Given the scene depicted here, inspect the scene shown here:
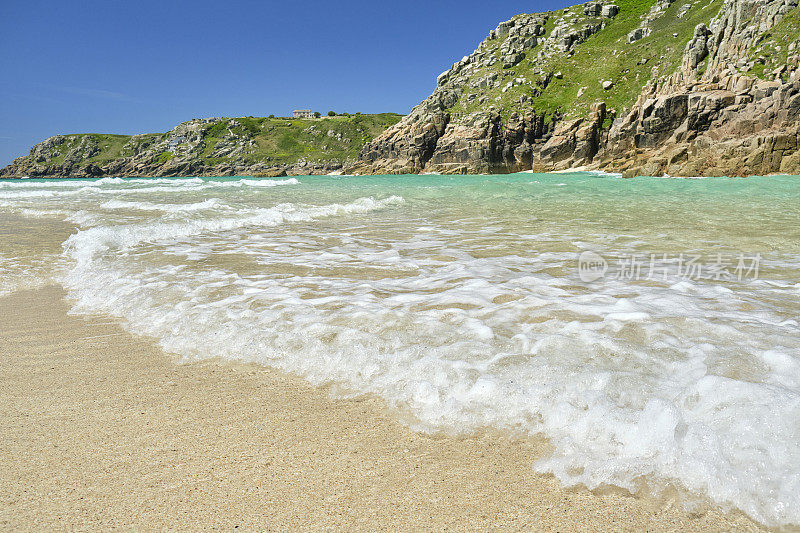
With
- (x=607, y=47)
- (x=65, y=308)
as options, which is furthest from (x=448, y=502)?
(x=607, y=47)

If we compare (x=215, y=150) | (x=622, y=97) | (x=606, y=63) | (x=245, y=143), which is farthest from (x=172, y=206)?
(x=215, y=150)

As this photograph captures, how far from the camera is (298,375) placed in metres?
3.05

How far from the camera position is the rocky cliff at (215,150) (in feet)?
464

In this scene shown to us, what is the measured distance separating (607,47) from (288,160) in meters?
99.3

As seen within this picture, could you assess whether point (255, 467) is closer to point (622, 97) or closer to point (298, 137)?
point (622, 97)

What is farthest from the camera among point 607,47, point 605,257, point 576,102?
point 607,47

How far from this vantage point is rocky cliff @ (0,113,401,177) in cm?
14150

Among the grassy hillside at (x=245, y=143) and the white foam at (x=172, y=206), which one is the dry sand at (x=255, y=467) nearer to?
the white foam at (x=172, y=206)

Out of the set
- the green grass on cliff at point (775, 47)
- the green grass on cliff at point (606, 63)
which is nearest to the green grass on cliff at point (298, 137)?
the green grass on cliff at point (606, 63)

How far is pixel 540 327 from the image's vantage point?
359 centimetres

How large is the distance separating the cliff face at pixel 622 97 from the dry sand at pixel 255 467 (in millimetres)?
45230

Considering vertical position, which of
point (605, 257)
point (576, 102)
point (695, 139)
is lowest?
point (605, 257)

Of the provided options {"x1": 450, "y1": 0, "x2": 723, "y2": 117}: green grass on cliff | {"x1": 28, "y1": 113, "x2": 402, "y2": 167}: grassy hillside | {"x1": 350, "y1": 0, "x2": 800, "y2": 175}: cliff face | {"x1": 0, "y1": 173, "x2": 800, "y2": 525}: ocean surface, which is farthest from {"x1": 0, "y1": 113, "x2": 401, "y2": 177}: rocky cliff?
{"x1": 0, "y1": 173, "x2": 800, "y2": 525}: ocean surface

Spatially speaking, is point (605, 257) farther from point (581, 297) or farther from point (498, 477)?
point (498, 477)
